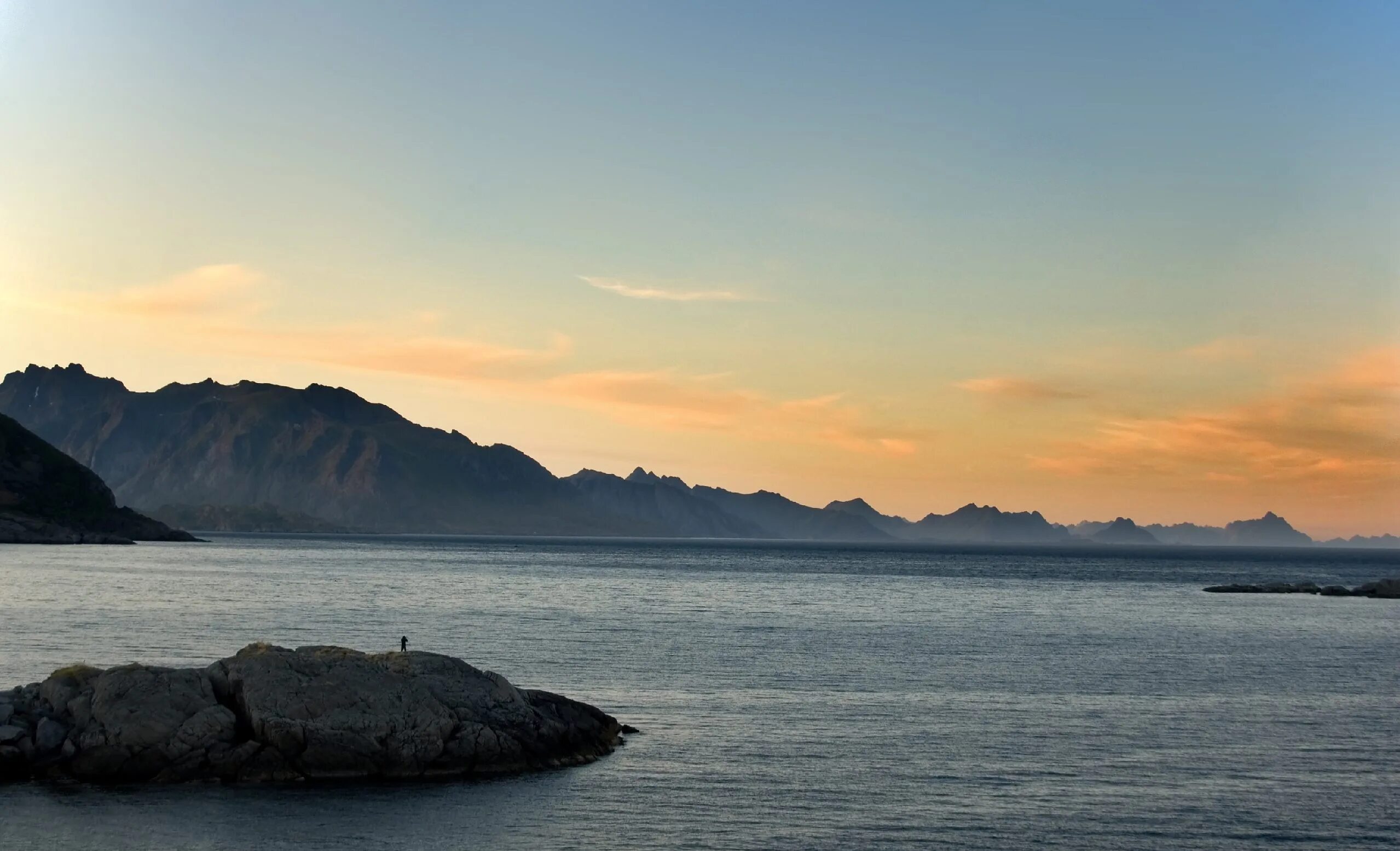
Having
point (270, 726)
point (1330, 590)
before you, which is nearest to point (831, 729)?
point (270, 726)

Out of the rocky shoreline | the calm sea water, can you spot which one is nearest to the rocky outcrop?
the calm sea water

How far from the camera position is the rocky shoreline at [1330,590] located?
159750 millimetres

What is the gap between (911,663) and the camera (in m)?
69.1

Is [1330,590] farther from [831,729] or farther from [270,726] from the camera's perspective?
[270,726]

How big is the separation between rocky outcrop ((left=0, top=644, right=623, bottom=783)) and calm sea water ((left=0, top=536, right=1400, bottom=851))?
53.0 inches

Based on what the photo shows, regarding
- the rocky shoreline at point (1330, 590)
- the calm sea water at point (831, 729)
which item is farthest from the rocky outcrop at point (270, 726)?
the rocky shoreline at point (1330, 590)

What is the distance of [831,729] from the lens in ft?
155

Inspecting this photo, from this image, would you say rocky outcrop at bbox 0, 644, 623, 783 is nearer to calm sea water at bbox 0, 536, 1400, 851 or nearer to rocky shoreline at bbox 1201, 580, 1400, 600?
calm sea water at bbox 0, 536, 1400, 851

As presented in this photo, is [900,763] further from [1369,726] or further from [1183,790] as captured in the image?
[1369,726]

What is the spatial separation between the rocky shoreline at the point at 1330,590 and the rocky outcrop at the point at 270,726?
479 feet

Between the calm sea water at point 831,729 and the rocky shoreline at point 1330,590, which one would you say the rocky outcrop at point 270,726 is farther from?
the rocky shoreline at point 1330,590

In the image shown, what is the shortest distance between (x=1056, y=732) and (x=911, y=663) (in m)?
21.7

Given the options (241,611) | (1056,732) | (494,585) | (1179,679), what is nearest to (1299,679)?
(1179,679)

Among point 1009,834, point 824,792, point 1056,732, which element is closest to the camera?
point 1009,834
